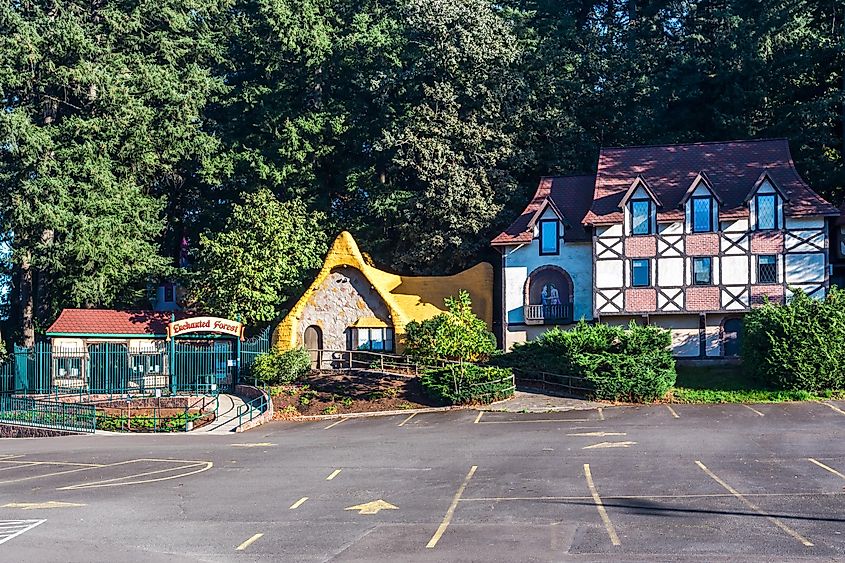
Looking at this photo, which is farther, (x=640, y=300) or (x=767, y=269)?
(x=640, y=300)

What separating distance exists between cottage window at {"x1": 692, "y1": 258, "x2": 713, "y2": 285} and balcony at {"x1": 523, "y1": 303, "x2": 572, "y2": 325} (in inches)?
220

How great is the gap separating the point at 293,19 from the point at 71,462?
31.9m

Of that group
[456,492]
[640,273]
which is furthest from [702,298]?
[456,492]

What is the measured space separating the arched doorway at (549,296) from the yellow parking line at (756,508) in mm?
22330

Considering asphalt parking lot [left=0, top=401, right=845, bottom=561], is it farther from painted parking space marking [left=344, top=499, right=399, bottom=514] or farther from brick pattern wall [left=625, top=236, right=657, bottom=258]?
brick pattern wall [left=625, top=236, right=657, bottom=258]

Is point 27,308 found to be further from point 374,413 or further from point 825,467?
point 825,467

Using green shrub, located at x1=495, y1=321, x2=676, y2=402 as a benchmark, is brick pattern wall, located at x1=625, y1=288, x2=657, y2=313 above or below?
above

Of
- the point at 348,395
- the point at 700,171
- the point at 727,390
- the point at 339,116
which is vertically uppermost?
the point at 339,116

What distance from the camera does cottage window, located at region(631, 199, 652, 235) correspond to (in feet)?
143

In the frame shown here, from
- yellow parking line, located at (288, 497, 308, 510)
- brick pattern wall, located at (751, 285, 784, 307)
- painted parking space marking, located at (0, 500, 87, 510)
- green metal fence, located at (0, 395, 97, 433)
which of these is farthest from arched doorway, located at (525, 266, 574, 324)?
painted parking space marking, located at (0, 500, 87, 510)

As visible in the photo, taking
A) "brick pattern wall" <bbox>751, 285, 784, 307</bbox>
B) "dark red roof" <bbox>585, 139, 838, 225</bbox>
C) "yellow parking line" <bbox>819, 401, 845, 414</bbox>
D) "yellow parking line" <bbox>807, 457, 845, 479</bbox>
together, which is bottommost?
"yellow parking line" <bbox>807, 457, 845, 479</bbox>

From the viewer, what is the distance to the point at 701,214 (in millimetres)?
43156

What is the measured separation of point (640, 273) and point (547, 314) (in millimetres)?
4544

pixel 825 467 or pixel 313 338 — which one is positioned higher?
pixel 313 338
